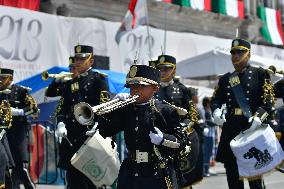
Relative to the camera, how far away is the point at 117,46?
72.3 ft

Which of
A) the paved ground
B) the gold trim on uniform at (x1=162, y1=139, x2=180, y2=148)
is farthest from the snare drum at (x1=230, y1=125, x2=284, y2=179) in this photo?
the paved ground

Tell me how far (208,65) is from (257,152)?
416 inches

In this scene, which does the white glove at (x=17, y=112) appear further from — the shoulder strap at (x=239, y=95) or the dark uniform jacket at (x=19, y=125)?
the shoulder strap at (x=239, y=95)

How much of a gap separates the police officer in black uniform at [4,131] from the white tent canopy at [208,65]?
9354 mm

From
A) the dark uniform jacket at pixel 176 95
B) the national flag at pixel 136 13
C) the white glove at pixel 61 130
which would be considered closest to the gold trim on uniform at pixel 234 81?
the dark uniform jacket at pixel 176 95

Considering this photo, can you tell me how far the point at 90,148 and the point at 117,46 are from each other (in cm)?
1479

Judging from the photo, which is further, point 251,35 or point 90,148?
point 251,35

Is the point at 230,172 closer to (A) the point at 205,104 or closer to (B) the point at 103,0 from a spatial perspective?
(A) the point at 205,104

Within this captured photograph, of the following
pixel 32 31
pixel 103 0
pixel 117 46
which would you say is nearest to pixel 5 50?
pixel 32 31

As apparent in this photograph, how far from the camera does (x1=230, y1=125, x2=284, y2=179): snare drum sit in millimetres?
7441

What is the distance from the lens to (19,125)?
30.4 ft

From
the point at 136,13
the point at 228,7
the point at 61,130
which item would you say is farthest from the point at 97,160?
the point at 228,7

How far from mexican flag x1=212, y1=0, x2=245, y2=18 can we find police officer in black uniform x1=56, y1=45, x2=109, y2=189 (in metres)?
25.0

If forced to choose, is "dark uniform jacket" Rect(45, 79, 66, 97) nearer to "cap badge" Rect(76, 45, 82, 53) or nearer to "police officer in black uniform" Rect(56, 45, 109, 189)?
"police officer in black uniform" Rect(56, 45, 109, 189)
